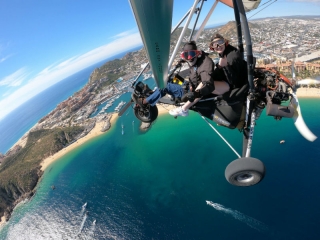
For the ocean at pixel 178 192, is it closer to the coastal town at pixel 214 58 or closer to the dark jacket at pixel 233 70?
the coastal town at pixel 214 58

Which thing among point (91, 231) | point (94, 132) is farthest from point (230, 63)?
point (94, 132)

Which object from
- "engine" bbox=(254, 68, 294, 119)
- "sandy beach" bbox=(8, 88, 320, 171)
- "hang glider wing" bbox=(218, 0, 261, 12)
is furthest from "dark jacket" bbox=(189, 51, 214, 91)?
"sandy beach" bbox=(8, 88, 320, 171)

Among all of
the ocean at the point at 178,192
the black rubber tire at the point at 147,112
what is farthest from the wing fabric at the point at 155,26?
the ocean at the point at 178,192

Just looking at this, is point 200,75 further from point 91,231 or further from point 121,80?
point 121,80

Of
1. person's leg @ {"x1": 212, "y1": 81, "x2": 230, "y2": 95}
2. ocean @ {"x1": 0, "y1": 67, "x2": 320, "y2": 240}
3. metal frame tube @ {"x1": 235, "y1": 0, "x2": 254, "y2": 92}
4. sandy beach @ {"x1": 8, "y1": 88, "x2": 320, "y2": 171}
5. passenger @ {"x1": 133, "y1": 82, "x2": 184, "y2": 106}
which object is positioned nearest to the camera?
metal frame tube @ {"x1": 235, "y1": 0, "x2": 254, "y2": 92}

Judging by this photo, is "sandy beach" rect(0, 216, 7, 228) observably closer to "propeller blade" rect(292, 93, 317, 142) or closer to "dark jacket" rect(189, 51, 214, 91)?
"dark jacket" rect(189, 51, 214, 91)
